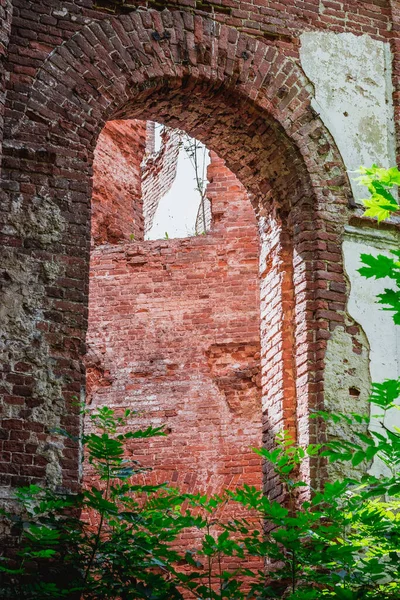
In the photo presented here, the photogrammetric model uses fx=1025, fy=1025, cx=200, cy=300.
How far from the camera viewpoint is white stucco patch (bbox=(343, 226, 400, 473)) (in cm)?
807

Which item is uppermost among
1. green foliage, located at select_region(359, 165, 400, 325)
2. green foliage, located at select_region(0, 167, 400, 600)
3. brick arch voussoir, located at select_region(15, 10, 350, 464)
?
brick arch voussoir, located at select_region(15, 10, 350, 464)

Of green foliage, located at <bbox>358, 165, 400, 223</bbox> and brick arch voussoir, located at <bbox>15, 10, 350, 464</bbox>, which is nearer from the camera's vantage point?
green foliage, located at <bbox>358, 165, 400, 223</bbox>

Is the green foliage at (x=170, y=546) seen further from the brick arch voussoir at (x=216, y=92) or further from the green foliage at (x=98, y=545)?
the brick arch voussoir at (x=216, y=92)

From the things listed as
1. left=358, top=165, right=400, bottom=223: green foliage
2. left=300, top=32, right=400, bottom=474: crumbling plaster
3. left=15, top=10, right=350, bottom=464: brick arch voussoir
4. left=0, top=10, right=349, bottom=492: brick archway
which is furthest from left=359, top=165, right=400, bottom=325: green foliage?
left=15, top=10, right=350, bottom=464: brick arch voussoir

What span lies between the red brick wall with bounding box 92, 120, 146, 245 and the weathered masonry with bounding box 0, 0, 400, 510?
6.10 m

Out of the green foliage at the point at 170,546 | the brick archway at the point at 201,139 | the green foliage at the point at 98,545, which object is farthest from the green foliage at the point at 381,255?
the brick archway at the point at 201,139

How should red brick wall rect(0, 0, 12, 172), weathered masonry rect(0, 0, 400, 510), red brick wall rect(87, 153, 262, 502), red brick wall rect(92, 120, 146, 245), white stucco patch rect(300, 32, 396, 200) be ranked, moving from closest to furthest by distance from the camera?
weathered masonry rect(0, 0, 400, 510) < red brick wall rect(0, 0, 12, 172) < white stucco patch rect(300, 32, 396, 200) < red brick wall rect(87, 153, 262, 502) < red brick wall rect(92, 120, 146, 245)

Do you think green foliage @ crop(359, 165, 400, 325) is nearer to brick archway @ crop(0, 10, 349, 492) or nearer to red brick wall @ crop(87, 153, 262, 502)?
brick archway @ crop(0, 10, 349, 492)

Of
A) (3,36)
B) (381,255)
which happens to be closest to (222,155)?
(3,36)

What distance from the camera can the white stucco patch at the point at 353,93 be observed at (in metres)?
8.61

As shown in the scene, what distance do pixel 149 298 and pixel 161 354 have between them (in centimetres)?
74

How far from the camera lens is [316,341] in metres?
7.94

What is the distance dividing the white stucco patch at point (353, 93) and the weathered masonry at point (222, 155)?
0.04 ft

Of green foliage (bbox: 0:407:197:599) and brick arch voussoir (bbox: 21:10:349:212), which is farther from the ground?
brick arch voussoir (bbox: 21:10:349:212)
